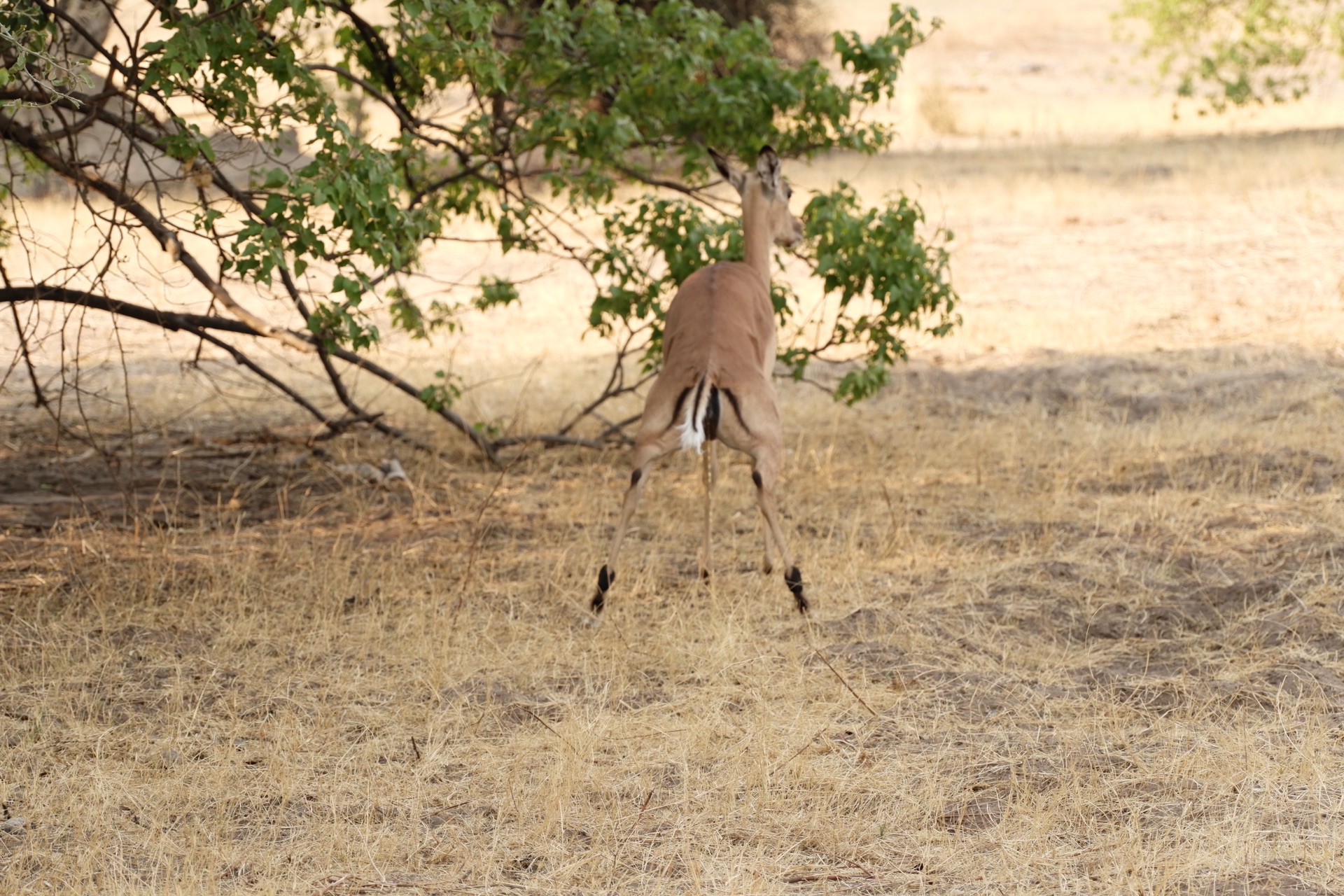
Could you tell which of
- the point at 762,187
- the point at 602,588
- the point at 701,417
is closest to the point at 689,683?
the point at 602,588

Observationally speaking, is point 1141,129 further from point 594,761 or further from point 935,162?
point 594,761

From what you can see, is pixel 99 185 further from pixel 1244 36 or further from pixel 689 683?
pixel 1244 36

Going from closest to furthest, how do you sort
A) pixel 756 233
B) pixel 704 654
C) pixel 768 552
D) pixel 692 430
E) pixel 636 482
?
pixel 704 654 → pixel 692 430 → pixel 636 482 → pixel 768 552 → pixel 756 233

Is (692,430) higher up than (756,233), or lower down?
lower down

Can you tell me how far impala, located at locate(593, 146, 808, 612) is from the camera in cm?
550

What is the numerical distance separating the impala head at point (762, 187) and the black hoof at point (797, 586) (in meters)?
2.08

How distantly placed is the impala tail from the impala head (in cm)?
166

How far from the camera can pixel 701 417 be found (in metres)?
5.45

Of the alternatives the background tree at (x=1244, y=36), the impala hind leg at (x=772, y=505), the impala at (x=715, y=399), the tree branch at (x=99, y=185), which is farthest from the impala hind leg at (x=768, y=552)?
the background tree at (x=1244, y=36)

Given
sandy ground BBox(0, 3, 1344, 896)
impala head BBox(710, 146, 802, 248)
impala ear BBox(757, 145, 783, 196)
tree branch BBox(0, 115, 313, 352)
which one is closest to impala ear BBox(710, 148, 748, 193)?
impala head BBox(710, 146, 802, 248)

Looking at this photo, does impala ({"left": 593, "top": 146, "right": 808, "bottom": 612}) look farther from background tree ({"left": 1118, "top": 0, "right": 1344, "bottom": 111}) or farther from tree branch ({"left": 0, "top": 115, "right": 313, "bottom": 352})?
background tree ({"left": 1118, "top": 0, "right": 1344, "bottom": 111})

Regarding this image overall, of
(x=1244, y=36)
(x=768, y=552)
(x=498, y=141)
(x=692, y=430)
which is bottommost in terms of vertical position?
(x=768, y=552)

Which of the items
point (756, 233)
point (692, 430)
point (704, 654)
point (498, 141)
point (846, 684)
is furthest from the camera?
point (498, 141)

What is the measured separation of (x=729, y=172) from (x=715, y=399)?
6.01ft
